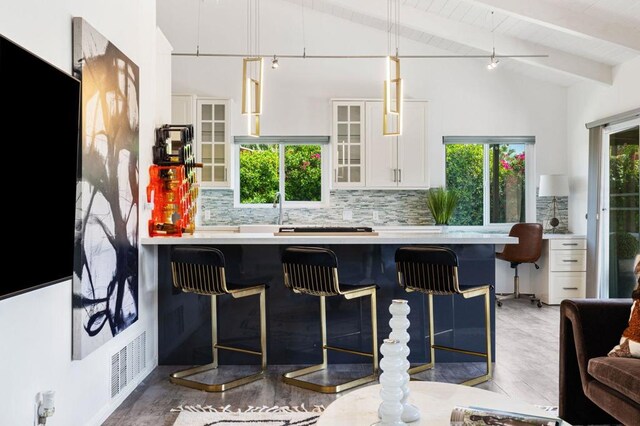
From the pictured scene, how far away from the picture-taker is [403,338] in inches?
81.6

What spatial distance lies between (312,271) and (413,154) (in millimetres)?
3562

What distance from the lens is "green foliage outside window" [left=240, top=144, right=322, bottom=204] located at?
24.2ft

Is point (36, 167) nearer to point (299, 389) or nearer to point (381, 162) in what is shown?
point (299, 389)

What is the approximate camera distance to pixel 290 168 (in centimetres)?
739

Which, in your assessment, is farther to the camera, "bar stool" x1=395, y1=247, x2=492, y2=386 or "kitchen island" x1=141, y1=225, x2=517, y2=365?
"kitchen island" x1=141, y1=225, x2=517, y2=365

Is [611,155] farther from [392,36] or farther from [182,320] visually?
[182,320]

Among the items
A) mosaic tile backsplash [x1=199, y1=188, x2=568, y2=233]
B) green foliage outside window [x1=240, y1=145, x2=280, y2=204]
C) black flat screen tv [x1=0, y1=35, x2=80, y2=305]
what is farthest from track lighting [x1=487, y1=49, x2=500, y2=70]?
black flat screen tv [x1=0, y1=35, x2=80, y2=305]

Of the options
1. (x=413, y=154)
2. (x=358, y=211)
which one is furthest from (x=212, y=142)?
(x=413, y=154)

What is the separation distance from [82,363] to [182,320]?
1424 mm

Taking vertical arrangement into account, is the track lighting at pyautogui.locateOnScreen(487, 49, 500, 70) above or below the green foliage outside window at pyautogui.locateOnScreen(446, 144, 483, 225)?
above

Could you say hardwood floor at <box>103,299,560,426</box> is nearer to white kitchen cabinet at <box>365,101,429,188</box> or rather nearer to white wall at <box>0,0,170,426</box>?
white wall at <box>0,0,170,426</box>

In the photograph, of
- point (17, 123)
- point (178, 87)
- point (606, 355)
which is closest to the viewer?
point (17, 123)

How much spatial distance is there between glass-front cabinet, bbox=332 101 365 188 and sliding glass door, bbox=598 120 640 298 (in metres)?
2.73

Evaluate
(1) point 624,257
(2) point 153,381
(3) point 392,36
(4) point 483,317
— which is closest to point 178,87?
(3) point 392,36
